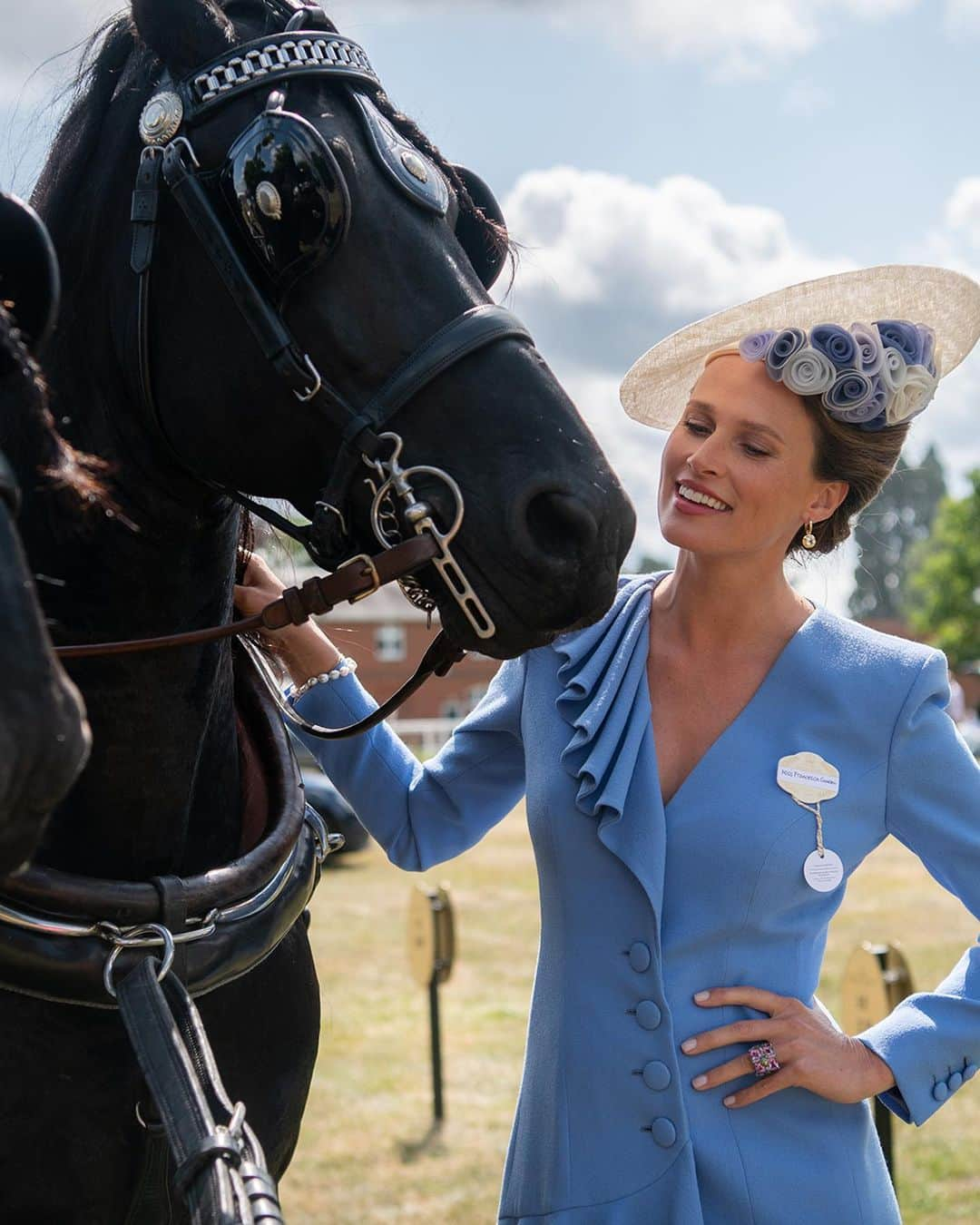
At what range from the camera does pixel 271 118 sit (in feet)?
6.81

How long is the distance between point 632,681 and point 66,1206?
4.33ft

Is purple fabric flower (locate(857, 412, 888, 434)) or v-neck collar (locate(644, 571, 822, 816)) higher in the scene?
purple fabric flower (locate(857, 412, 888, 434))

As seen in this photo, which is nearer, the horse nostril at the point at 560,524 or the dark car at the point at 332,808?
the horse nostril at the point at 560,524

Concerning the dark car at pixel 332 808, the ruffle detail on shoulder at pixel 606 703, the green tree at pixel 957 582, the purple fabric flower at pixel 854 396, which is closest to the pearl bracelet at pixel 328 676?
the ruffle detail on shoulder at pixel 606 703

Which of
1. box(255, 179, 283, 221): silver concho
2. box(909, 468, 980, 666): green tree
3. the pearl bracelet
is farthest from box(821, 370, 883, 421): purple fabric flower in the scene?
box(909, 468, 980, 666): green tree

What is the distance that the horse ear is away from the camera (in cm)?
219

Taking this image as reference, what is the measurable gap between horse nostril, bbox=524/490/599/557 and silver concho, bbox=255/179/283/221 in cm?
55

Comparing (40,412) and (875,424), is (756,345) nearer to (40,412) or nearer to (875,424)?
(875,424)

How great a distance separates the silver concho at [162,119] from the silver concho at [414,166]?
1.11 feet

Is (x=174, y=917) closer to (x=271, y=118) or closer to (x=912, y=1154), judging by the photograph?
(x=271, y=118)

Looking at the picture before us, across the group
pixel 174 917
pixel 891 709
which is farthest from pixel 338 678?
pixel 891 709

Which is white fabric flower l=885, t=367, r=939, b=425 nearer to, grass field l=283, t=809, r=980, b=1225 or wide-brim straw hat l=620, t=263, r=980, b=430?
wide-brim straw hat l=620, t=263, r=980, b=430

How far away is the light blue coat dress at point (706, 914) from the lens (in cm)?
250

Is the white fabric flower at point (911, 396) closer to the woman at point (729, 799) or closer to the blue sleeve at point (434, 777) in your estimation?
the woman at point (729, 799)
